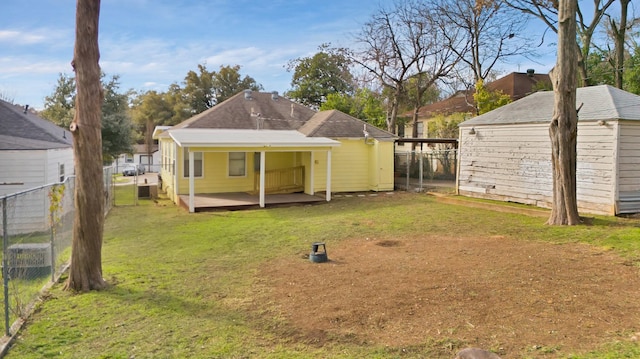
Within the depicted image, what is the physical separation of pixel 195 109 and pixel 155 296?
47.3 meters

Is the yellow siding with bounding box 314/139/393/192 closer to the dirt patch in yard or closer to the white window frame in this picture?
the white window frame

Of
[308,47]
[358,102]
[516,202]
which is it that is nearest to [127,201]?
[516,202]

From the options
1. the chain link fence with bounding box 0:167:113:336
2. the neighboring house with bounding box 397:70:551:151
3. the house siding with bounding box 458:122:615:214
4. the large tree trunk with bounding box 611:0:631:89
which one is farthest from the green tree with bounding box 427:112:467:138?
Result: the chain link fence with bounding box 0:167:113:336

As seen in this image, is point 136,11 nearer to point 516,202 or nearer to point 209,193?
point 209,193

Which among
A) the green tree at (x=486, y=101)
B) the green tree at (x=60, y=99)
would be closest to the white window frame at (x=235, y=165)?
the green tree at (x=486, y=101)

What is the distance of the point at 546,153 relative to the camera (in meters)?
14.0

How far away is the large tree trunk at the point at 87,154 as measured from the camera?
20.3ft

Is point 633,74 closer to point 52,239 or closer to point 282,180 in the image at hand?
point 282,180

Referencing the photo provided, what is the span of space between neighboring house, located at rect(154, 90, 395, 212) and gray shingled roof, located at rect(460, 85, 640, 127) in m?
4.27

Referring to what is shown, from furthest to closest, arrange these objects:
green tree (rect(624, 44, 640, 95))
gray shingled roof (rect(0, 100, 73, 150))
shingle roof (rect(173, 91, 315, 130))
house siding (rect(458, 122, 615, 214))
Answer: green tree (rect(624, 44, 640, 95)) → shingle roof (rect(173, 91, 315, 130)) → gray shingled roof (rect(0, 100, 73, 150)) → house siding (rect(458, 122, 615, 214))

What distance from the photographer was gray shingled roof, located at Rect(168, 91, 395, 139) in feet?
62.8

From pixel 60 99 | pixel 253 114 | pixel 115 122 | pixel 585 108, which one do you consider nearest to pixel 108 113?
pixel 115 122

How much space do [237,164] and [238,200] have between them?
2954mm

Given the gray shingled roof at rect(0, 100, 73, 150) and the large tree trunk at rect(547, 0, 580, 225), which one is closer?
the large tree trunk at rect(547, 0, 580, 225)
